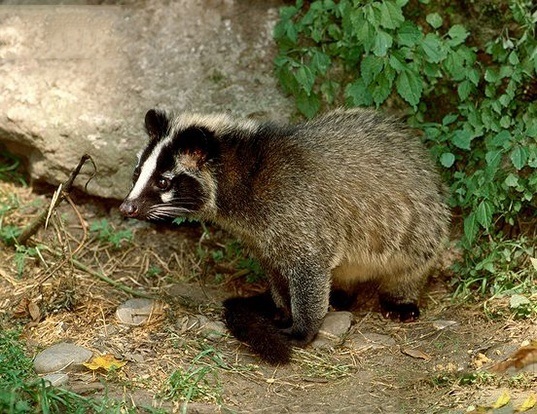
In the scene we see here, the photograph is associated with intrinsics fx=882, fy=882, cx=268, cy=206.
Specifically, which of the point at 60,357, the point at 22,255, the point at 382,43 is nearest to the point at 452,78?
the point at 382,43

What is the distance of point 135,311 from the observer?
561 centimetres

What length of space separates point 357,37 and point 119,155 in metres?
1.87

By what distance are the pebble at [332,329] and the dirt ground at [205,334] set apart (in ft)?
0.20

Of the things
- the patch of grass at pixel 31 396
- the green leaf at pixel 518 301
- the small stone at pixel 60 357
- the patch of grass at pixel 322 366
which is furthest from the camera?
the green leaf at pixel 518 301

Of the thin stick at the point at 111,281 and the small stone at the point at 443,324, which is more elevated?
the thin stick at the point at 111,281

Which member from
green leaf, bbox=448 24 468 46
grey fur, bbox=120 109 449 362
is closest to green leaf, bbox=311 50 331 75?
grey fur, bbox=120 109 449 362

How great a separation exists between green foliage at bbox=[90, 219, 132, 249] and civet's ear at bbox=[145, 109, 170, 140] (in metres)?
1.06

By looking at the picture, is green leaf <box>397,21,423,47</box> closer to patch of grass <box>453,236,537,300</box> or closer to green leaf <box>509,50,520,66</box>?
green leaf <box>509,50,520,66</box>

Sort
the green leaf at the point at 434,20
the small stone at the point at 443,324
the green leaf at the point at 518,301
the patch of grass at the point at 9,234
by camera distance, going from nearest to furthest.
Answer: the green leaf at the point at 518,301 < the small stone at the point at 443,324 < the green leaf at the point at 434,20 < the patch of grass at the point at 9,234

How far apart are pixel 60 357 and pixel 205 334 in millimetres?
945

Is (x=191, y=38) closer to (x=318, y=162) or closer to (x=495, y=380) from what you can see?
(x=318, y=162)

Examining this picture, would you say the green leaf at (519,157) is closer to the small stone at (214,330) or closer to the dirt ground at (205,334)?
the dirt ground at (205,334)

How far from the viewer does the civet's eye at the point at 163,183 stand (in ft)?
17.3

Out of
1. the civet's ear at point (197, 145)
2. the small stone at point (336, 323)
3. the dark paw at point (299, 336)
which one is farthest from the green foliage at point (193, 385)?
the civet's ear at point (197, 145)
